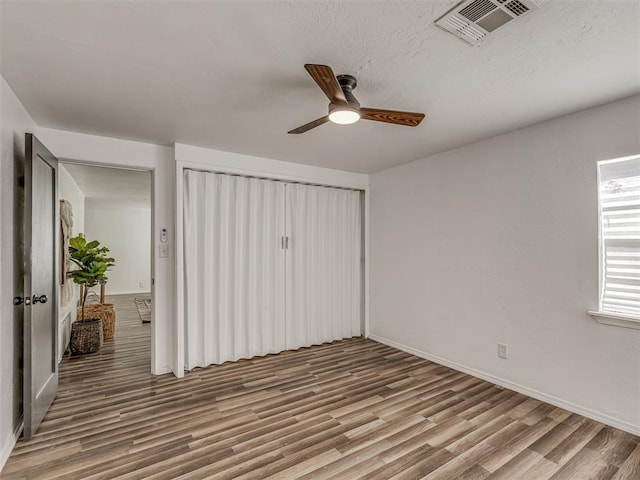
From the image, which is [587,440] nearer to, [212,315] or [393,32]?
[393,32]

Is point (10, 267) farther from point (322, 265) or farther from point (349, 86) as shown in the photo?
point (322, 265)

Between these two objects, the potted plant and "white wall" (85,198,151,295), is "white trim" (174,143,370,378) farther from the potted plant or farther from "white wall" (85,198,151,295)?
"white wall" (85,198,151,295)

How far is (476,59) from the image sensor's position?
1.92 metres

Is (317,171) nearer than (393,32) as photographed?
No

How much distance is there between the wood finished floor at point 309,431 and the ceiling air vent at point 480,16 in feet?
8.13

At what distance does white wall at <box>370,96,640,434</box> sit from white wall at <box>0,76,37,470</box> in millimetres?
3810

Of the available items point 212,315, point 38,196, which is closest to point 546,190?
point 212,315

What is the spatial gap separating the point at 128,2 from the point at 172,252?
8.18 ft

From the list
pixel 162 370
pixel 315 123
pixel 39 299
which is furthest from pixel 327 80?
pixel 162 370

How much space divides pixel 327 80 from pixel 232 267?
8.68 ft

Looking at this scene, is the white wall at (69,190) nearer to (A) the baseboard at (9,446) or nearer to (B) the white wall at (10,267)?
(B) the white wall at (10,267)

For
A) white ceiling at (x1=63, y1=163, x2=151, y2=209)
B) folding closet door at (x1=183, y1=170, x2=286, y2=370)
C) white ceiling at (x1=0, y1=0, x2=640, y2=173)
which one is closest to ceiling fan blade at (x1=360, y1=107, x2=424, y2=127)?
white ceiling at (x1=0, y1=0, x2=640, y2=173)

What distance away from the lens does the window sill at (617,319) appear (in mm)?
2338

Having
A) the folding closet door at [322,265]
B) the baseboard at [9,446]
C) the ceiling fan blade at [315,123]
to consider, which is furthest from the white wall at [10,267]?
the folding closet door at [322,265]
